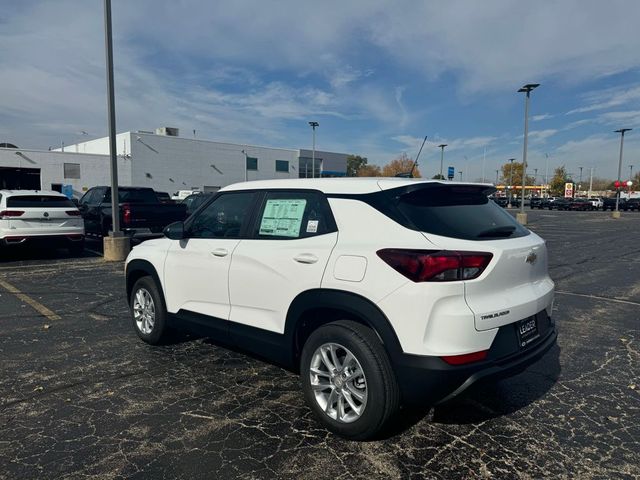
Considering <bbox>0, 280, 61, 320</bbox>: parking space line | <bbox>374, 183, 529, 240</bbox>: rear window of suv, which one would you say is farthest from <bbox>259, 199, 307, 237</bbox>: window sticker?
<bbox>0, 280, 61, 320</bbox>: parking space line

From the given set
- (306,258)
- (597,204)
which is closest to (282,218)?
(306,258)

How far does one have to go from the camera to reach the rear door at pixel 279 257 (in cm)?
333

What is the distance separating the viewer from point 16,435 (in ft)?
10.6

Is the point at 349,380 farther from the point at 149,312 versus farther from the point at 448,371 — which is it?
the point at 149,312

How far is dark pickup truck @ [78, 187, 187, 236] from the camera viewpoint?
1241 centimetres

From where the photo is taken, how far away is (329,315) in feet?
10.8

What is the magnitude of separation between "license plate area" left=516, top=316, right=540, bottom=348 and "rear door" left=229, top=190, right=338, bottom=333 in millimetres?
1359

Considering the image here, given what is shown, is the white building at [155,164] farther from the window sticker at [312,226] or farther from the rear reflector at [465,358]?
the rear reflector at [465,358]

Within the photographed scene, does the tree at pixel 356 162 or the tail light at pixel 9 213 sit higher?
the tree at pixel 356 162

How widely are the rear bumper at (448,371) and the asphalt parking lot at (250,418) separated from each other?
0.12 m

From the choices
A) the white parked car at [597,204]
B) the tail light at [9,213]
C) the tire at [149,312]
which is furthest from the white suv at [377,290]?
the white parked car at [597,204]

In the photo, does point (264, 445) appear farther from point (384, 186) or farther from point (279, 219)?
point (384, 186)

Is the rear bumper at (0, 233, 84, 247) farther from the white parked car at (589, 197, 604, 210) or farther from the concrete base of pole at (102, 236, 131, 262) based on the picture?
the white parked car at (589, 197, 604, 210)

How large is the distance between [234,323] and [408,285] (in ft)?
5.69
